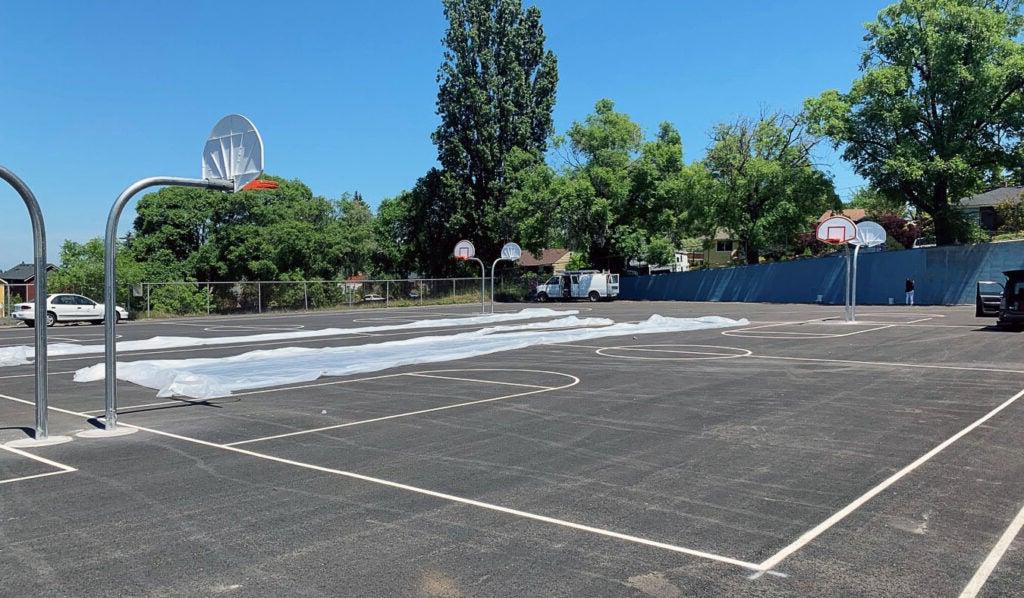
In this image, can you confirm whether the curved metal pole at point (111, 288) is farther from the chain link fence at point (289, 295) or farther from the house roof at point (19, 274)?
the house roof at point (19, 274)

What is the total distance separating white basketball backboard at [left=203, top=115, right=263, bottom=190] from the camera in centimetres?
981

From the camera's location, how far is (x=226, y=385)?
12.2 meters

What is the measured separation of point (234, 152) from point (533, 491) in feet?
21.2

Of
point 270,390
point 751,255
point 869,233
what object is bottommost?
point 270,390

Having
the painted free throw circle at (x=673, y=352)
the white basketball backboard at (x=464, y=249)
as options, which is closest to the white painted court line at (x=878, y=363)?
the painted free throw circle at (x=673, y=352)

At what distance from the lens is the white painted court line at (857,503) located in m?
4.64

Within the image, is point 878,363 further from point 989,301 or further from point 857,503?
point 989,301

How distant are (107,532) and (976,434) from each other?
8.29 metres

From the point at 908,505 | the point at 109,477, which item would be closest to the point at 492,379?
the point at 109,477

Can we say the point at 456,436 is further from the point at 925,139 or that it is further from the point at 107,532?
the point at 925,139

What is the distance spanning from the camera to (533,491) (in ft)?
20.1

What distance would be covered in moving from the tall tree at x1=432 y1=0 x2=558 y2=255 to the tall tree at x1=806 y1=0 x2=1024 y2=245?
22726 mm

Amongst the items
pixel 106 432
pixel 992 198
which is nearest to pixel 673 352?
pixel 106 432

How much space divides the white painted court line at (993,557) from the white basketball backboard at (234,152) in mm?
8628
